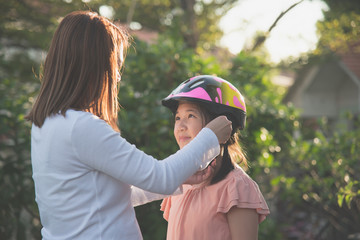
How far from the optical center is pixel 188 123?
2.30 m

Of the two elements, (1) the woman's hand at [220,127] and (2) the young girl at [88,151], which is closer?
(2) the young girl at [88,151]

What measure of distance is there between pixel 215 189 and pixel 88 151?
2.51 feet

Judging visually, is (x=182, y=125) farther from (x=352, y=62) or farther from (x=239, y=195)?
(x=352, y=62)

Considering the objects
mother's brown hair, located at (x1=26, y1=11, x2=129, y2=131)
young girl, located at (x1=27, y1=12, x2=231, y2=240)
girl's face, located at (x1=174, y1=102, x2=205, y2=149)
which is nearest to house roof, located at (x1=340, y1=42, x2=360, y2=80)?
girl's face, located at (x1=174, y1=102, x2=205, y2=149)

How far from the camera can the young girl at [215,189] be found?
6.76 feet

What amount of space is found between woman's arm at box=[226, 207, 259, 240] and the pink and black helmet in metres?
0.52

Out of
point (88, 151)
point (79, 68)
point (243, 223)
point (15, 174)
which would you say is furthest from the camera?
point (15, 174)

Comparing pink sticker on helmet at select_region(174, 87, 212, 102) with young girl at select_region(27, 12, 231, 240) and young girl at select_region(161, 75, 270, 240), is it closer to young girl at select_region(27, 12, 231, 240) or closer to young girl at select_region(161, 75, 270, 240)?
young girl at select_region(161, 75, 270, 240)

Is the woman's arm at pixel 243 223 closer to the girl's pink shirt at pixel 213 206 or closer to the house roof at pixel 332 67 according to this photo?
the girl's pink shirt at pixel 213 206

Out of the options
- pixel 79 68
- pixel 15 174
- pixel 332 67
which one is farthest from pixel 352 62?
pixel 79 68

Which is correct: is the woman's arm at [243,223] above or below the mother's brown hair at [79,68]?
below

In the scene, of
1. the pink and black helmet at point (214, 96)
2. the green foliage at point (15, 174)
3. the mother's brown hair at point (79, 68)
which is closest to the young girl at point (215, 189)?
the pink and black helmet at point (214, 96)

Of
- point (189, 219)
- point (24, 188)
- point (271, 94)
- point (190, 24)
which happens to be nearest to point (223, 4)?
point (190, 24)

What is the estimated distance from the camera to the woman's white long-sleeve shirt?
1.70m
